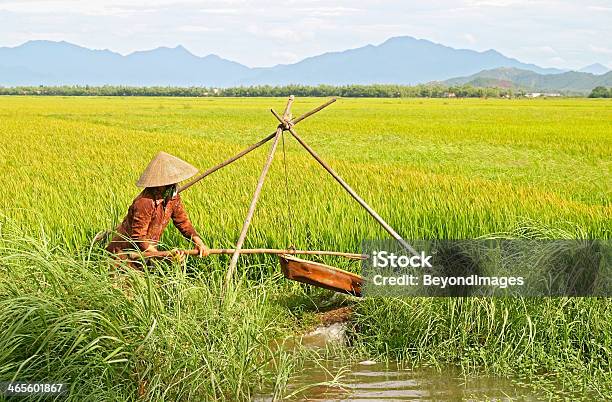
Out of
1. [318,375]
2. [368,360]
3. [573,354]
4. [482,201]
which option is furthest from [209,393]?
[482,201]

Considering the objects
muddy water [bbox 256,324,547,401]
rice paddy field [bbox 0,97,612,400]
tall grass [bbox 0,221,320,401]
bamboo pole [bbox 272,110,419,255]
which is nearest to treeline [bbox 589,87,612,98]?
rice paddy field [bbox 0,97,612,400]

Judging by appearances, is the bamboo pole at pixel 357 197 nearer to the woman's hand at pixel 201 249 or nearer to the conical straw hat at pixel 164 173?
the conical straw hat at pixel 164 173

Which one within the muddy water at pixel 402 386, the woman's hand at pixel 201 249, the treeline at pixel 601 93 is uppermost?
the woman's hand at pixel 201 249

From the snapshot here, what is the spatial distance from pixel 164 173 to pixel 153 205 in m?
0.23

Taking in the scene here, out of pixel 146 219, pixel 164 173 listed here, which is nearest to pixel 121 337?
pixel 146 219

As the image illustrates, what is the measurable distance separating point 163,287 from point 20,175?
7836mm

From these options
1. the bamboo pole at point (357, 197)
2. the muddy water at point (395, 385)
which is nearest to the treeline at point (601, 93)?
the bamboo pole at point (357, 197)

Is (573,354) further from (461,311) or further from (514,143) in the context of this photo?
(514,143)

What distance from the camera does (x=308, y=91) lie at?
9156cm

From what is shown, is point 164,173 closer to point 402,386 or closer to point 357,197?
point 357,197

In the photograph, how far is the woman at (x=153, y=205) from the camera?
497cm

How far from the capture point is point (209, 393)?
391 cm

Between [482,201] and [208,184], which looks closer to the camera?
[482,201]

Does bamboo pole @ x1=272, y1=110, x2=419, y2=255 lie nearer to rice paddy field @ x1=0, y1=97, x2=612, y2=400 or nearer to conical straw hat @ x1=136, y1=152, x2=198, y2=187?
rice paddy field @ x1=0, y1=97, x2=612, y2=400
